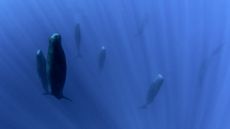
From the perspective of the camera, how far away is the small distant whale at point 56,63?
6.20 ft

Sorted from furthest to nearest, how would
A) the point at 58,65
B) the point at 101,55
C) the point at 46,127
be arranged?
1. the point at 46,127
2. the point at 101,55
3. the point at 58,65

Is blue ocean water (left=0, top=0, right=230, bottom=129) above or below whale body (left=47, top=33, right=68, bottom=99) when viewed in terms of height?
below

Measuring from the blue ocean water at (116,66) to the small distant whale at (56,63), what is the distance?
134 centimetres

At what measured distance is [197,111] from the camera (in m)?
3.79

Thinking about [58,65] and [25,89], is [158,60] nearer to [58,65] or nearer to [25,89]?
[25,89]

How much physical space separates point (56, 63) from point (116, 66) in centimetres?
222

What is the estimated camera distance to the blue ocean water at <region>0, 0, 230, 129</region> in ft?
11.6

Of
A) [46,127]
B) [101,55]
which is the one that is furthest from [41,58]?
[46,127]

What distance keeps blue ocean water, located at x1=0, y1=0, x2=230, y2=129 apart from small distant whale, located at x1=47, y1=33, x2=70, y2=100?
1.34 meters

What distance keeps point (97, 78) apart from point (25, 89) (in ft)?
2.55

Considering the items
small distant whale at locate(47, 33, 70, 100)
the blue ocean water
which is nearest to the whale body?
small distant whale at locate(47, 33, 70, 100)

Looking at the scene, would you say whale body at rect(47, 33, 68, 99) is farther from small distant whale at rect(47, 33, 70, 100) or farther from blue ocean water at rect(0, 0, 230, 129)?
blue ocean water at rect(0, 0, 230, 129)

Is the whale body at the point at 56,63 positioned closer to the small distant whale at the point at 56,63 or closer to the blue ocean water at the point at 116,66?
the small distant whale at the point at 56,63

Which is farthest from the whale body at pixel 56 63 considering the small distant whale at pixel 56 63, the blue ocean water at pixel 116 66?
the blue ocean water at pixel 116 66
